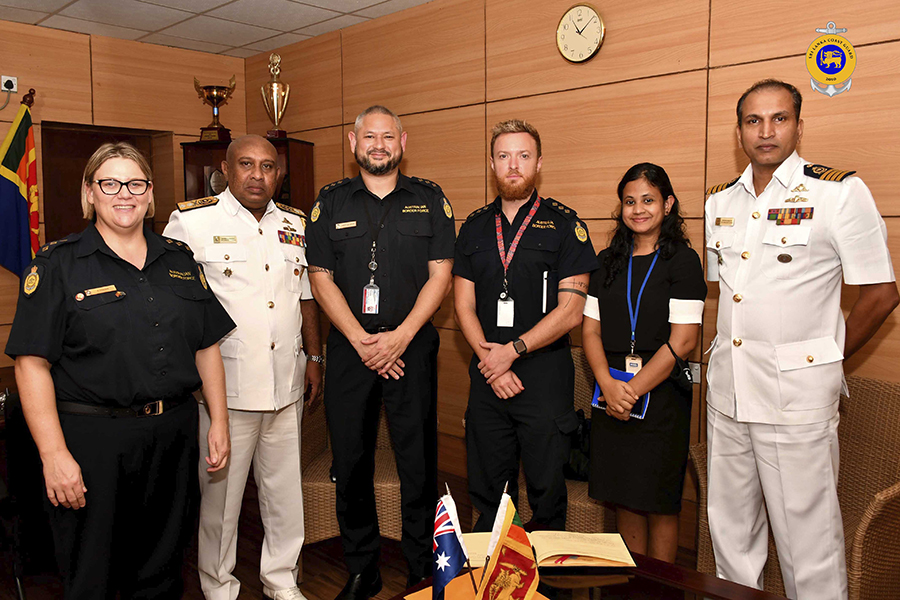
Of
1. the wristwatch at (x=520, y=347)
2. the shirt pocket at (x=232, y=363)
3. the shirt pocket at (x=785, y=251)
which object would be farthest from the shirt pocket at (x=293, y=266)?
the shirt pocket at (x=785, y=251)

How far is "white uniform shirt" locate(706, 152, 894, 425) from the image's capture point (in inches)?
84.6

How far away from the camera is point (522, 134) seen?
8.81 feet

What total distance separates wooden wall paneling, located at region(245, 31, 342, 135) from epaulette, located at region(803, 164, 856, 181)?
3.43 metres

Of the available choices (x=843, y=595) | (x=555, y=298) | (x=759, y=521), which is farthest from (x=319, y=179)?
(x=843, y=595)

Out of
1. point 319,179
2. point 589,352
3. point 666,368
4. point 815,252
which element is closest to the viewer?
point 815,252

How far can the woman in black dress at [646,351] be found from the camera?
7.98ft

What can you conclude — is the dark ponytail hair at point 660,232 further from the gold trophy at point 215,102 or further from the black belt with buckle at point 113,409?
the gold trophy at point 215,102

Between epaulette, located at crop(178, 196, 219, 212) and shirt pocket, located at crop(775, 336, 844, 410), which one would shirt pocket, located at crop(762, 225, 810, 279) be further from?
epaulette, located at crop(178, 196, 219, 212)

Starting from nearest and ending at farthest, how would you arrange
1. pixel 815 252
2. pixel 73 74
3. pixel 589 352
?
pixel 815 252 → pixel 589 352 → pixel 73 74

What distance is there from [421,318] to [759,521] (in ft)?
4.94

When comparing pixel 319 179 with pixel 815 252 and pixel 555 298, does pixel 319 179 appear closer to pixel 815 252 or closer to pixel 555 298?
pixel 555 298

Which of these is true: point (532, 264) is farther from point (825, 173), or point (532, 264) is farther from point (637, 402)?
point (825, 173)

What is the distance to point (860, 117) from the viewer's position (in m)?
2.66

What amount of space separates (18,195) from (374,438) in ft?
10.5
